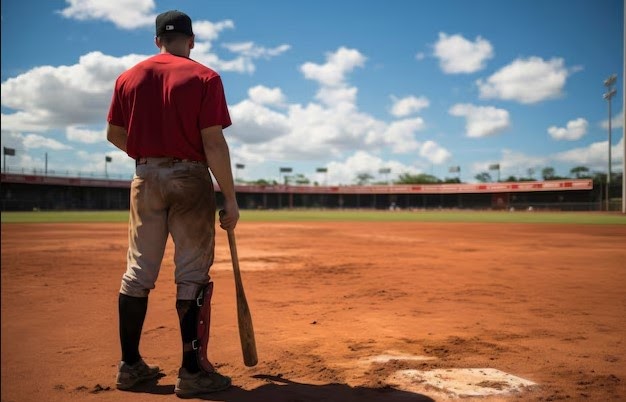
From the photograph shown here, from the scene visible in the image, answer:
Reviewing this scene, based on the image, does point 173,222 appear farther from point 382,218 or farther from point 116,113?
point 382,218

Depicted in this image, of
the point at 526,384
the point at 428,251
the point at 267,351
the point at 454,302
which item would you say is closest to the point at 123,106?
the point at 267,351

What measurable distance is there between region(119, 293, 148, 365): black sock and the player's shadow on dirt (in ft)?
1.94

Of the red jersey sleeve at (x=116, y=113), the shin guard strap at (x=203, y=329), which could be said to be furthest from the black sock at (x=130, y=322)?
the red jersey sleeve at (x=116, y=113)

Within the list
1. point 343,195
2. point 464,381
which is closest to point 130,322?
point 464,381

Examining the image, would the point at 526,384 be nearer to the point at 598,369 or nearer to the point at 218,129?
the point at 598,369

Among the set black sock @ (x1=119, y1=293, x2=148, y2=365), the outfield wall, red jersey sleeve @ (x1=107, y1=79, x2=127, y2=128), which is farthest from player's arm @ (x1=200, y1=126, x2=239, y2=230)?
the outfield wall

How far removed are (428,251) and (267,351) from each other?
8.42 metres

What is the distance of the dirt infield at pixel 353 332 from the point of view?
283 centimetres

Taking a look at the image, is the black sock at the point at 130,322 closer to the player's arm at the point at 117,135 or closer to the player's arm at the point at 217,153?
the player's arm at the point at 217,153

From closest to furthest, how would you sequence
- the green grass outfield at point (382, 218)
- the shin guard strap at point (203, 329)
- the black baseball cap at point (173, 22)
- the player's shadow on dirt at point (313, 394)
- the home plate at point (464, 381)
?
the player's shadow on dirt at point (313, 394) < the home plate at point (464, 381) < the shin guard strap at point (203, 329) < the black baseball cap at point (173, 22) < the green grass outfield at point (382, 218)

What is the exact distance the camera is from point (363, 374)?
123 inches

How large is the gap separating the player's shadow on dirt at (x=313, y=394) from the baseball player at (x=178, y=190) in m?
0.15

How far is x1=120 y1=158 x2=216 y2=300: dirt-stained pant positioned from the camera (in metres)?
2.93

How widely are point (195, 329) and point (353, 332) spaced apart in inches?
68.6
